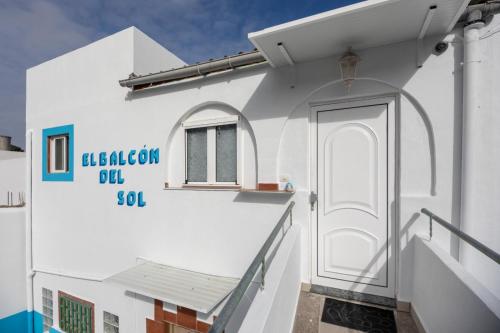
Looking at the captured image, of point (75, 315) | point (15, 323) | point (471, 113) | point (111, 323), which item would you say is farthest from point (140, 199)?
point (15, 323)

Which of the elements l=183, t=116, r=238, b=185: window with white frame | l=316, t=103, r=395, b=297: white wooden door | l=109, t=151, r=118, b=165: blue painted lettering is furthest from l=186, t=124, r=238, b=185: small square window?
l=109, t=151, r=118, b=165: blue painted lettering

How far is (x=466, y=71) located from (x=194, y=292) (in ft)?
14.6

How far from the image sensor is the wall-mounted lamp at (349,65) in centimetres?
296

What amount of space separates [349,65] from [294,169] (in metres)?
1.52

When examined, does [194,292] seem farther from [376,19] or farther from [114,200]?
[376,19]

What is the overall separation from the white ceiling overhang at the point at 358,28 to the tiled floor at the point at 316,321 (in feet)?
10.6

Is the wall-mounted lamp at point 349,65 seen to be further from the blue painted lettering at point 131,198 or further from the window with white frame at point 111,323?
the window with white frame at point 111,323

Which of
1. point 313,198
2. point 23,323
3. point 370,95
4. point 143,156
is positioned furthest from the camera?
point 23,323

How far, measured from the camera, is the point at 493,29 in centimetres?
257

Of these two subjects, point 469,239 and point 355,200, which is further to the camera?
point 355,200

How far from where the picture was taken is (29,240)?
254 inches

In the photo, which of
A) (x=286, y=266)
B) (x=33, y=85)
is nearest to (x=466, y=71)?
(x=286, y=266)

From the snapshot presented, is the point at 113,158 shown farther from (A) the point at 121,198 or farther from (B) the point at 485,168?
(B) the point at 485,168

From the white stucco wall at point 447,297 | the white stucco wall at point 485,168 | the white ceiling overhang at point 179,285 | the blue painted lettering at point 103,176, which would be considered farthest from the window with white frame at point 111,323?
the white stucco wall at point 485,168
